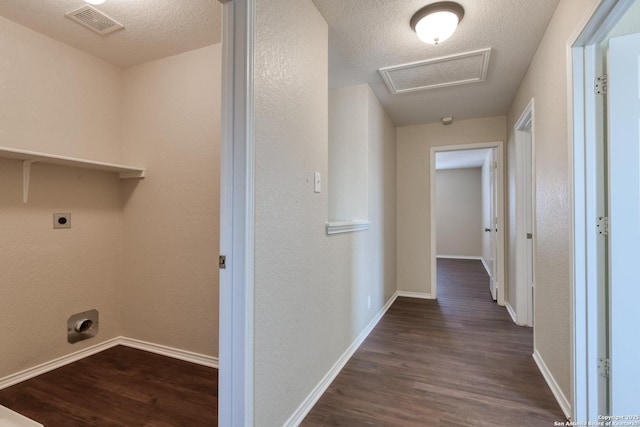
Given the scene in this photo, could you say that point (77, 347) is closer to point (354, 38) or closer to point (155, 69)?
point (155, 69)

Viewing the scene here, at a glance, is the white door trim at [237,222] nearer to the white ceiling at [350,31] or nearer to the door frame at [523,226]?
the white ceiling at [350,31]

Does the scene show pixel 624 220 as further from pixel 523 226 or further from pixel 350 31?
pixel 350 31

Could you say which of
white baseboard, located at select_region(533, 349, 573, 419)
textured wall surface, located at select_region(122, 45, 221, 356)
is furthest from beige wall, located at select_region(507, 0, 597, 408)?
textured wall surface, located at select_region(122, 45, 221, 356)

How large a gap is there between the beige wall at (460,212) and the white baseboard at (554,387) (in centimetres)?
587

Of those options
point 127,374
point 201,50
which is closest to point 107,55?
point 201,50

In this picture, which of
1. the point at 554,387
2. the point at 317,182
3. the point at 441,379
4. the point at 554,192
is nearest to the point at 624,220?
the point at 554,192

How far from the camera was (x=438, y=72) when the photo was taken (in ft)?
8.42

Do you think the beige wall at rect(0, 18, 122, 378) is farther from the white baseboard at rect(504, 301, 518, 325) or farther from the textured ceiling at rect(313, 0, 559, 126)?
the white baseboard at rect(504, 301, 518, 325)

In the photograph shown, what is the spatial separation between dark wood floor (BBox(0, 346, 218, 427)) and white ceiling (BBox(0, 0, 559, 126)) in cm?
237

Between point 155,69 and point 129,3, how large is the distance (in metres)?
0.71

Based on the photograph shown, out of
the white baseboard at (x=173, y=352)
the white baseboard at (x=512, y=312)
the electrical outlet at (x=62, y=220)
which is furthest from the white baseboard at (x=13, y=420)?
the white baseboard at (x=512, y=312)

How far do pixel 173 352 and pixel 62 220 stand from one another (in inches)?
51.4

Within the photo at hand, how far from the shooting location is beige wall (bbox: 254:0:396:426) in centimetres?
131

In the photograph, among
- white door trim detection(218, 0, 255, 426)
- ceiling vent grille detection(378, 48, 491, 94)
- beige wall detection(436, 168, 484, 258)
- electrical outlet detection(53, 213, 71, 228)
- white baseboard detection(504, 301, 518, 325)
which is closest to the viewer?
white door trim detection(218, 0, 255, 426)
